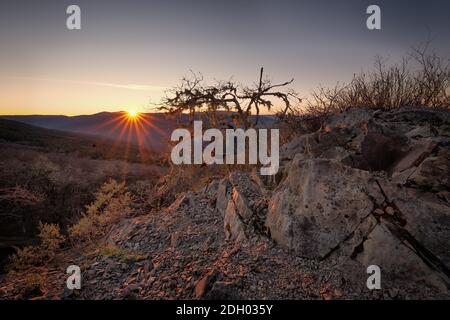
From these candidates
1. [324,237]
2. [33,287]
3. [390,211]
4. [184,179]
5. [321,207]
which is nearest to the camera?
[390,211]

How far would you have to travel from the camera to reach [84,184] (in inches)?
773

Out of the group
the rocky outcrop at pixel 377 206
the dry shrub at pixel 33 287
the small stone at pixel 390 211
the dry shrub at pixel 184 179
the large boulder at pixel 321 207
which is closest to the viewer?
the rocky outcrop at pixel 377 206

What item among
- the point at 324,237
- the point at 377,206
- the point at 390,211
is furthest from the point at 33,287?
the point at 390,211

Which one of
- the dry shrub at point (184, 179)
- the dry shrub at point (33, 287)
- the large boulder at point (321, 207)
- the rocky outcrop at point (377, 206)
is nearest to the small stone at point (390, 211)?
the rocky outcrop at point (377, 206)

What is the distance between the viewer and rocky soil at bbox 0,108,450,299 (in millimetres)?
3609

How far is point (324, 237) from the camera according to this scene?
13.5 feet

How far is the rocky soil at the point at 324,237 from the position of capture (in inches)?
142

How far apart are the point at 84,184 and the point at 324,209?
18.8 metres

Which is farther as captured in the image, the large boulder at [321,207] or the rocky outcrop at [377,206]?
the large boulder at [321,207]

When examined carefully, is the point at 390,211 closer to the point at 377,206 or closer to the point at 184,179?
the point at 377,206

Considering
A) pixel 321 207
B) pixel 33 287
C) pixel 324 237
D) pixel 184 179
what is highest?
pixel 321 207

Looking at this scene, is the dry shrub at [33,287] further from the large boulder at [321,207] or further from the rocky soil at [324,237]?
the large boulder at [321,207]

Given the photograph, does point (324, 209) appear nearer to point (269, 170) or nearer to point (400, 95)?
point (269, 170)
